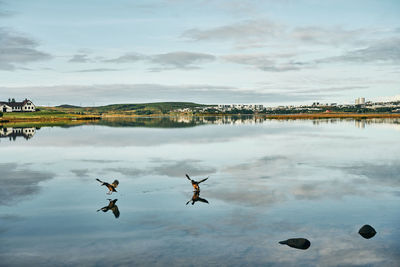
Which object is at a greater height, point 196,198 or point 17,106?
point 17,106

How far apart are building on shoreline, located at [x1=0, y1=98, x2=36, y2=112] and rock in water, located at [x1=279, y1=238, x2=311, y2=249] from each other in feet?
677

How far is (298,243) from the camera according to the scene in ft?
43.2

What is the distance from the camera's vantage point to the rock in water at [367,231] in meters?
14.0

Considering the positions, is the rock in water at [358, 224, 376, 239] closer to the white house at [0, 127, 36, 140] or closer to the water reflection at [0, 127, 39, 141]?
the water reflection at [0, 127, 39, 141]

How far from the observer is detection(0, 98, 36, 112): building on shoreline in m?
187

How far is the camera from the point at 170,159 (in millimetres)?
36281

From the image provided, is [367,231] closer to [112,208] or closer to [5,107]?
[112,208]

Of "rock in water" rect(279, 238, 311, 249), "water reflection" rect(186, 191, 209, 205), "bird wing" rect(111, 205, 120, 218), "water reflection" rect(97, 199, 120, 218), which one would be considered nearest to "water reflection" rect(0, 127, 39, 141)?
"water reflection" rect(97, 199, 120, 218)

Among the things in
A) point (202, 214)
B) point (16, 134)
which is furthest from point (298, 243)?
point (16, 134)

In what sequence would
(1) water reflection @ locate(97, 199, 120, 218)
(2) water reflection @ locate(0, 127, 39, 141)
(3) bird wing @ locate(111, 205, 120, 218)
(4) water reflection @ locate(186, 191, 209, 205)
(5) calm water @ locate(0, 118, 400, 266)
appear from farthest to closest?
(2) water reflection @ locate(0, 127, 39, 141)
(4) water reflection @ locate(186, 191, 209, 205)
(1) water reflection @ locate(97, 199, 120, 218)
(3) bird wing @ locate(111, 205, 120, 218)
(5) calm water @ locate(0, 118, 400, 266)

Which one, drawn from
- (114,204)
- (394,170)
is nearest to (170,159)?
(114,204)

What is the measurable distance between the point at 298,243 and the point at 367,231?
3398 mm

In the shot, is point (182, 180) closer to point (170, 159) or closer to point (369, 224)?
point (170, 159)

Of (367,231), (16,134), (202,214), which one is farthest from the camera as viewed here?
(16,134)
